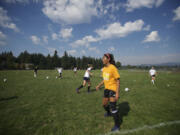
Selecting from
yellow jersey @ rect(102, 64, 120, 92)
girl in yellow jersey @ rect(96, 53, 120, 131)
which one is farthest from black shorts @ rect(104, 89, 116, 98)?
yellow jersey @ rect(102, 64, 120, 92)

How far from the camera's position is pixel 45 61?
82.2 m

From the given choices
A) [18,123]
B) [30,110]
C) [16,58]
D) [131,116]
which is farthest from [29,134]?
[16,58]

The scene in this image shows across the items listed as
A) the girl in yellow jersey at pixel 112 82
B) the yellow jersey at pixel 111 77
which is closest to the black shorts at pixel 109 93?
the girl in yellow jersey at pixel 112 82

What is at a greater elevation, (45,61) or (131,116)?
(45,61)

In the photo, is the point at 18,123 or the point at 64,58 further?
the point at 64,58

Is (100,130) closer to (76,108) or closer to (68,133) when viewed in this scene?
(68,133)

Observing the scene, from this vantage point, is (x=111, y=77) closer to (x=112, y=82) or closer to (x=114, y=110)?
(x=112, y=82)

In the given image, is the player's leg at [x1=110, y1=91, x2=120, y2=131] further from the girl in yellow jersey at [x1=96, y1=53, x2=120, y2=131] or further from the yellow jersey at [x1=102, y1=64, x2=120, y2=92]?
the yellow jersey at [x1=102, y1=64, x2=120, y2=92]


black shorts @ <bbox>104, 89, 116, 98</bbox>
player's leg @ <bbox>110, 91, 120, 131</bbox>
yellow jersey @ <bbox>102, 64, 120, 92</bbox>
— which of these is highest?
yellow jersey @ <bbox>102, 64, 120, 92</bbox>

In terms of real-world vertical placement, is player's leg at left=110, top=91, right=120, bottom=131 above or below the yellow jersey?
below

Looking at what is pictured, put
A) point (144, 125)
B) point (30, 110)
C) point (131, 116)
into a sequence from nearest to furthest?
point (144, 125) < point (131, 116) < point (30, 110)

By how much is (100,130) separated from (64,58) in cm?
8555

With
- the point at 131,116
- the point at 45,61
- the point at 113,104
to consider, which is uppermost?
the point at 45,61

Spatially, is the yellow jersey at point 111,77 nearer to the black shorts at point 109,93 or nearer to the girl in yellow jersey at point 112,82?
the girl in yellow jersey at point 112,82
